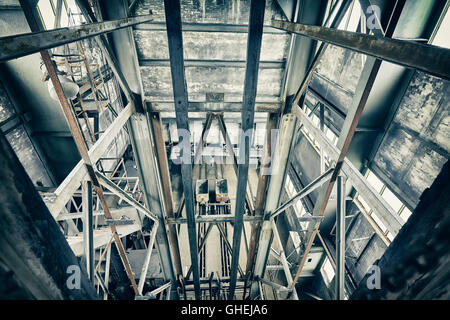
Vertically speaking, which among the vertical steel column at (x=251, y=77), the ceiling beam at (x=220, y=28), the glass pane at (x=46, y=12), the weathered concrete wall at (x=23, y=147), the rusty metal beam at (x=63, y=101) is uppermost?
the glass pane at (x=46, y=12)

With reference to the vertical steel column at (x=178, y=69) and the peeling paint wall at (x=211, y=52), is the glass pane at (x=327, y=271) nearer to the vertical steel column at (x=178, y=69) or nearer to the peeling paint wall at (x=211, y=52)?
the peeling paint wall at (x=211, y=52)

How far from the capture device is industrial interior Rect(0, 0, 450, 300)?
0.90 metres

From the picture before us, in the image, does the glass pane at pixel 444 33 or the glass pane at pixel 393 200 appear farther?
the glass pane at pixel 393 200

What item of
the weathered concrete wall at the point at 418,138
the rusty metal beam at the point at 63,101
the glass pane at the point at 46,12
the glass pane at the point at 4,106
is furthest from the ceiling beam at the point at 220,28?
the glass pane at the point at 46,12

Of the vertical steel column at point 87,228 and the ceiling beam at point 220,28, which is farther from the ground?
the ceiling beam at point 220,28

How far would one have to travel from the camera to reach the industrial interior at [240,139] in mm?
898

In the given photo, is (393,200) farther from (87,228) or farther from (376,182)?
(87,228)

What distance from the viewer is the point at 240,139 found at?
2693 millimetres

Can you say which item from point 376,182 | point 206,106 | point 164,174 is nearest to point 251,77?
point 206,106

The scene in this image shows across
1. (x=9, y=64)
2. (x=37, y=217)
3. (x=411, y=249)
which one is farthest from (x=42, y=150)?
(x=411, y=249)

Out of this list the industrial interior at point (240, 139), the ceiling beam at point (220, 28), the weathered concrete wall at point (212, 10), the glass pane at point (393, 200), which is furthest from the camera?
the glass pane at point (393, 200)
